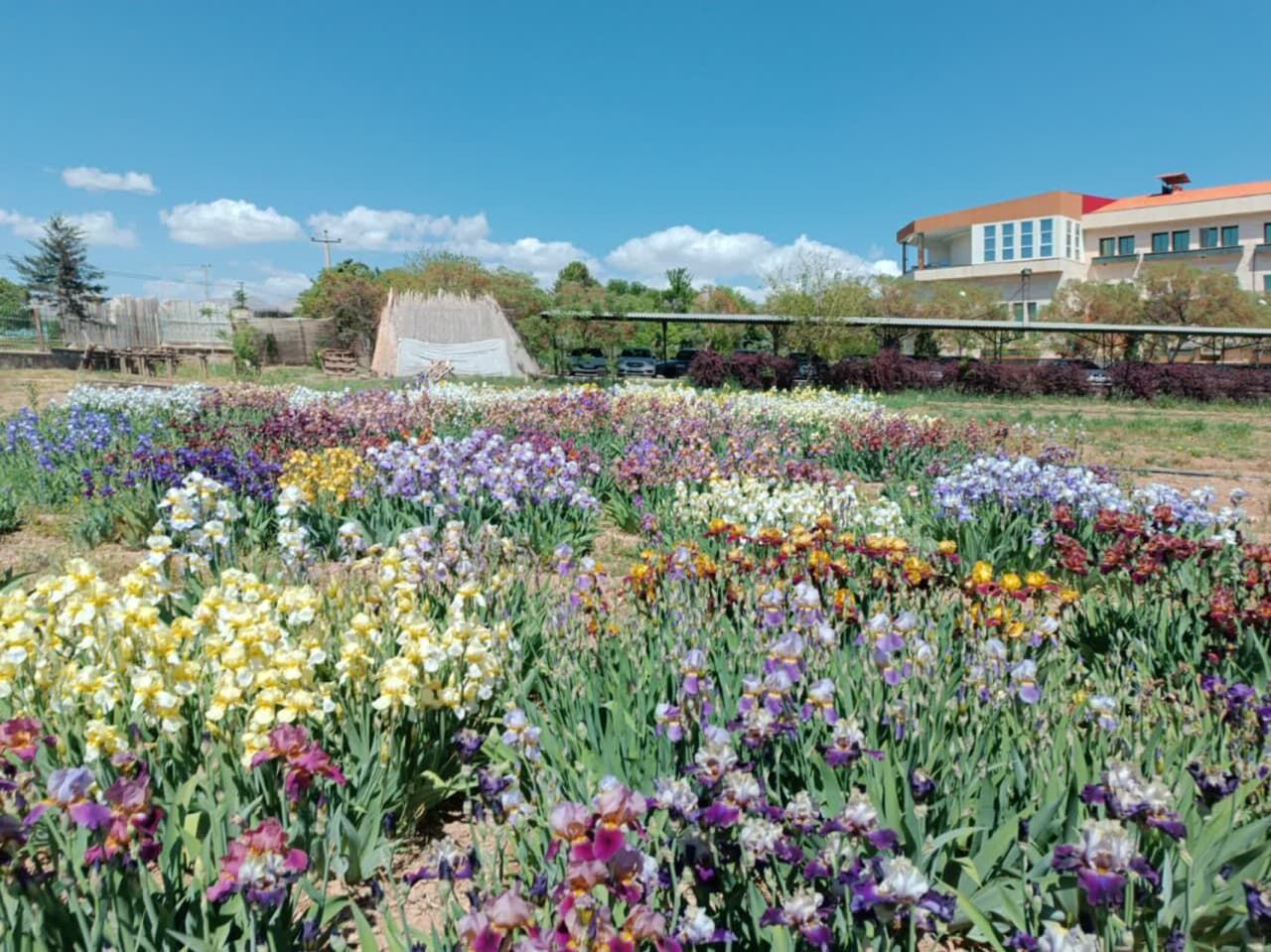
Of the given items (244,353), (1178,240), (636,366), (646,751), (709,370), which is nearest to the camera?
(646,751)

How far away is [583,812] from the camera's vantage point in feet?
4.49

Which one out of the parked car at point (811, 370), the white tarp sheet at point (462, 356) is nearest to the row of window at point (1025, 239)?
the parked car at point (811, 370)

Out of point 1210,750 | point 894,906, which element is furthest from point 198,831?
point 1210,750

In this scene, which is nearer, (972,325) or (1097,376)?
(1097,376)

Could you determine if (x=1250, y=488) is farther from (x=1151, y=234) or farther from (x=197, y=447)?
(x=1151, y=234)

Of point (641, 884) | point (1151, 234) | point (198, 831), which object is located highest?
point (1151, 234)

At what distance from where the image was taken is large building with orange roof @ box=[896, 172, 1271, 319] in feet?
166

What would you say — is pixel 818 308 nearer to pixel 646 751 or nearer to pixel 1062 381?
pixel 1062 381

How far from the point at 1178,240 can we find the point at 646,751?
62631 millimetres

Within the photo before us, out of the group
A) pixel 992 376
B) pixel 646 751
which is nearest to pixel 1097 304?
pixel 992 376

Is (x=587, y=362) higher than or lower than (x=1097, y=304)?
lower

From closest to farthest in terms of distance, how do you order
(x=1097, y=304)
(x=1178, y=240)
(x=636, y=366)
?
(x=636, y=366), (x=1097, y=304), (x=1178, y=240)

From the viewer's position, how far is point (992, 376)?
2450cm

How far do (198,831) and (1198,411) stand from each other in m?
23.9
